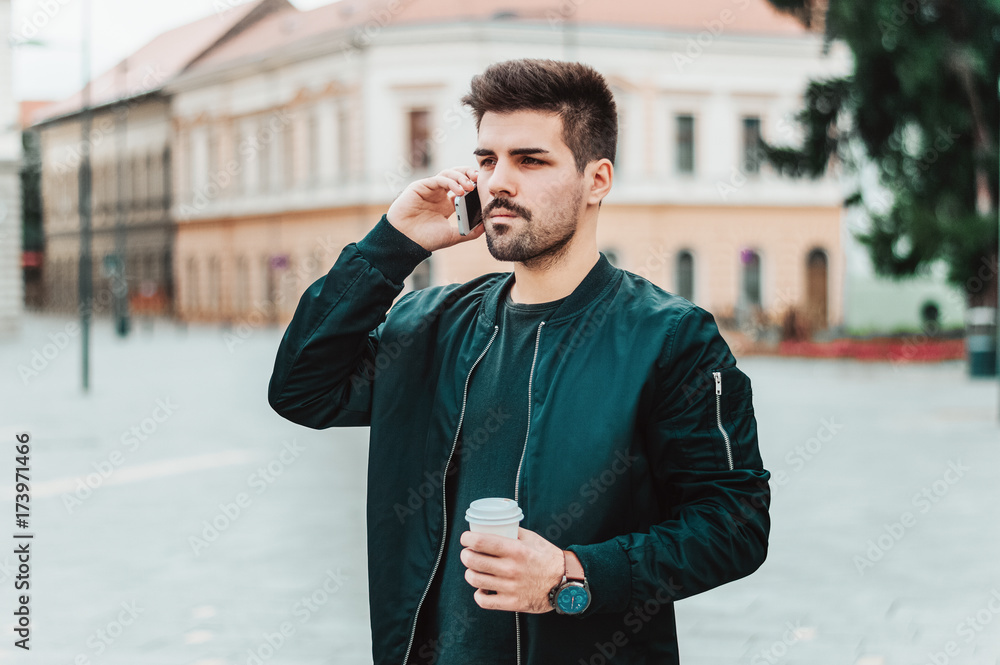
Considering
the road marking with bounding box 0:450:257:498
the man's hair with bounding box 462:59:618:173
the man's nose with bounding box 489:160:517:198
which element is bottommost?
the road marking with bounding box 0:450:257:498

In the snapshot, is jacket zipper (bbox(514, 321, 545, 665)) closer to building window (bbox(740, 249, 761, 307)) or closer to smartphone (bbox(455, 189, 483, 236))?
smartphone (bbox(455, 189, 483, 236))

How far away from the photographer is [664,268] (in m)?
37.6

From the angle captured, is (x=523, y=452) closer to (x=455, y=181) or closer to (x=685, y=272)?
(x=455, y=181)

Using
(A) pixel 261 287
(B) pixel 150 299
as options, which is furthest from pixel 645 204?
(B) pixel 150 299

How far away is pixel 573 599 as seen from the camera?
6.46ft

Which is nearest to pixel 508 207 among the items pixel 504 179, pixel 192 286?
pixel 504 179

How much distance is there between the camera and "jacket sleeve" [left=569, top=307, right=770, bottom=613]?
2010 mm

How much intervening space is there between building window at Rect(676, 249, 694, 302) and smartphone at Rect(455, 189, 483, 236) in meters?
36.0

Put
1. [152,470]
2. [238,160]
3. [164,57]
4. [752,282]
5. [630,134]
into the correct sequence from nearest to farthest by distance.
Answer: [152,470]
[630,134]
[752,282]
[238,160]
[164,57]

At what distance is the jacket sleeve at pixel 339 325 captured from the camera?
2297mm

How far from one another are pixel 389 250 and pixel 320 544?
17.5ft

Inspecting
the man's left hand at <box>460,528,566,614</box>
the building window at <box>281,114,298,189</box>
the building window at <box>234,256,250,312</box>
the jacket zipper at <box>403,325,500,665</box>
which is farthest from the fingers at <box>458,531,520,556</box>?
the building window at <box>234,256,250,312</box>

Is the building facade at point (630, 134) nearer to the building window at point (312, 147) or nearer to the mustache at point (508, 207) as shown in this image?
the building window at point (312, 147)

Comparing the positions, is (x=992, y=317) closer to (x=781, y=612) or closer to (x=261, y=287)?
(x=781, y=612)
